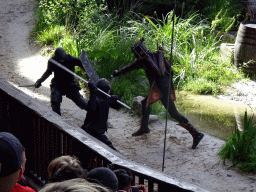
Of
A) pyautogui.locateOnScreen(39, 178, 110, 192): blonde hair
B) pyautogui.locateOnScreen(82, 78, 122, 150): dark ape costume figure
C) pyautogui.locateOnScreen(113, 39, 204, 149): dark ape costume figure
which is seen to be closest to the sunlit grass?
pyautogui.locateOnScreen(113, 39, 204, 149): dark ape costume figure

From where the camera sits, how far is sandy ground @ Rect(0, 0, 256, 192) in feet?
14.9

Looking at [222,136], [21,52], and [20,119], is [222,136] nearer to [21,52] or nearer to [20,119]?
[20,119]

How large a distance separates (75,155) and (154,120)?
3685 mm

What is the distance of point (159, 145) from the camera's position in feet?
18.1

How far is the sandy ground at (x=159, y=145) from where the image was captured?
179 inches

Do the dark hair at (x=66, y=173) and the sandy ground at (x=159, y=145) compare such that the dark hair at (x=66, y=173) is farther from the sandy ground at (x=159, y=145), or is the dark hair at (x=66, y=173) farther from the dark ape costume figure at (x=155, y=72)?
the dark ape costume figure at (x=155, y=72)

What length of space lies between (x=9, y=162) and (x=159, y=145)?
4.02 m

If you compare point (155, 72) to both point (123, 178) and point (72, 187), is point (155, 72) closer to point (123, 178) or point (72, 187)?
point (123, 178)

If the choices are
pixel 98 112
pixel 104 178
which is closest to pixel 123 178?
pixel 104 178

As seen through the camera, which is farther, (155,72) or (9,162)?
(155,72)

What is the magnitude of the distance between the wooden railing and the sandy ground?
41.8 inches

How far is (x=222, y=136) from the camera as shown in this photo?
229 inches

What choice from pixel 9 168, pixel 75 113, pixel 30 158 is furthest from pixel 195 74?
pixel 9 168

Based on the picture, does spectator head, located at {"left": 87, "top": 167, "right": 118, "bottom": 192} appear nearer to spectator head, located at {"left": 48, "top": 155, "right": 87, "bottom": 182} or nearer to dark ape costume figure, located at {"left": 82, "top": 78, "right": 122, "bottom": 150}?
spectator head, located at {"left": 48, "top": 155, "right": 87, "bottom": 182}
